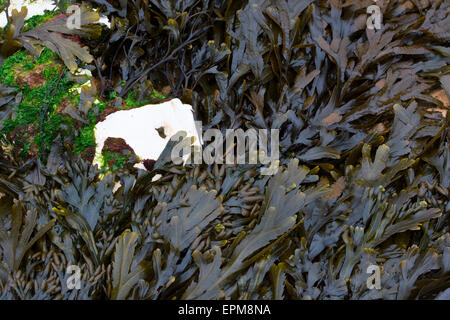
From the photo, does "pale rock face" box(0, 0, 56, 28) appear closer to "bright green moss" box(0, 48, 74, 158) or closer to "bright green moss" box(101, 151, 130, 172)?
"bright green moss" box(0, 48, 74, 158)

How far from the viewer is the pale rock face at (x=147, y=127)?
1.22 m

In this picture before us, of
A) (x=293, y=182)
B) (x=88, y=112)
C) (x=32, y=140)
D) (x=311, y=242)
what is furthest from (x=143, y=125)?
(x=311, y=242)

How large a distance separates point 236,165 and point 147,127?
299mm

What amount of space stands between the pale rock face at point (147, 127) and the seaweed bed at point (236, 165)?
0.13 feet

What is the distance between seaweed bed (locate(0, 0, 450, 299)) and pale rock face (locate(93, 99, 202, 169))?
0.04 meters

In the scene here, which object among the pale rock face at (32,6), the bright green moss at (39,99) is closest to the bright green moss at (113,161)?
the bright green moss at (39,99)

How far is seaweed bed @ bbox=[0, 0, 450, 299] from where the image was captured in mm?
982

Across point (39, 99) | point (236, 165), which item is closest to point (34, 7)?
point (39, 99)

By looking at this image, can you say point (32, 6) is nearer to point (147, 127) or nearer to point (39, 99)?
point (39, 99)

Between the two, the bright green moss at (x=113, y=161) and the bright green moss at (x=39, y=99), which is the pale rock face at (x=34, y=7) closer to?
the bright green moss at (x=39, y=99)

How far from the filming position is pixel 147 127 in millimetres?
1244

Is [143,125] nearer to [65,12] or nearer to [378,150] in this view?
[65,12]
